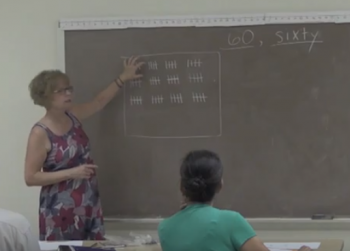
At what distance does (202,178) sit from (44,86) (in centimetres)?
154

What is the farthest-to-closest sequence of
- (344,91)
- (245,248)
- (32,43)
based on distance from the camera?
1. (32,43)
2. (344,91)
3. (245,248)

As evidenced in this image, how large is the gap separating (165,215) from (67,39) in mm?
1279

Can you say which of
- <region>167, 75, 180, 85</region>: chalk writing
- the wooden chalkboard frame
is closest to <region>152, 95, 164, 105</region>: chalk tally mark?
<region>167, 75, 180, 85</region>: chalk writing

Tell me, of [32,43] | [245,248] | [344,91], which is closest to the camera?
[245,248]

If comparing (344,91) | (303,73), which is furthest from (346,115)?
(303,73)

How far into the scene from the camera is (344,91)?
3.52 m

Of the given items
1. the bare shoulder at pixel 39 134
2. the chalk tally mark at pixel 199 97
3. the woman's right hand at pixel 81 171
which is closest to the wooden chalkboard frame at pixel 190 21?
the chalk tally mark at pixel 199 97

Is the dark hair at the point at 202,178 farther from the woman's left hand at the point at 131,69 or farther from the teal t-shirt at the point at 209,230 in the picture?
the woman's left hand at the point at 131,69

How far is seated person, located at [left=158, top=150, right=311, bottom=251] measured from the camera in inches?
82.7

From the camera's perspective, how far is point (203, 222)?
213 centimetres

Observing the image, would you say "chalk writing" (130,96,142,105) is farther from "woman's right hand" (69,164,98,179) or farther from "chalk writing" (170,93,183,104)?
"woman's right hand" (69,164,98,179)

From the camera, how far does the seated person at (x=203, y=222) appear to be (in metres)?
2.10

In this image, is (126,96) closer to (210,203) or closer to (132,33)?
(132,33)

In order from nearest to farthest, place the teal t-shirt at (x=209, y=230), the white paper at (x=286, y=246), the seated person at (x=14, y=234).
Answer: the teal t-shirt at (x=209, y=230) → the white paper at (x=286, y=246) → the seated person at (x=14, y=234)
